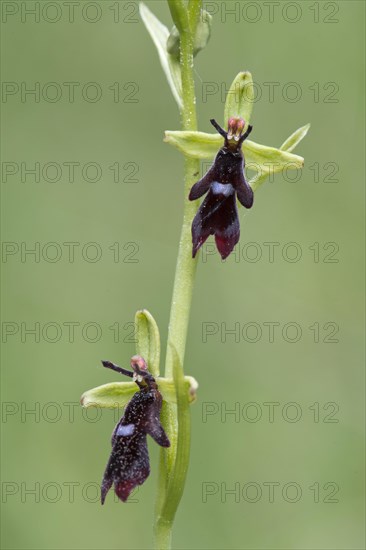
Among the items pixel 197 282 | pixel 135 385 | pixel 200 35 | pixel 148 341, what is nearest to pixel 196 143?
pixel 200 35

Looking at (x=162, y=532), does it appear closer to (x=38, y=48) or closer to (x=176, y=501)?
(x=176, y=501)

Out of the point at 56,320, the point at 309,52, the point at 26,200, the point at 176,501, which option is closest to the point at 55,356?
the point at 56,320

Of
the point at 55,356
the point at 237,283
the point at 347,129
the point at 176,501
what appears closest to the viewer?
the point at 176,501

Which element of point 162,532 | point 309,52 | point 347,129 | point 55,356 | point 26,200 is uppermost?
point 309,52

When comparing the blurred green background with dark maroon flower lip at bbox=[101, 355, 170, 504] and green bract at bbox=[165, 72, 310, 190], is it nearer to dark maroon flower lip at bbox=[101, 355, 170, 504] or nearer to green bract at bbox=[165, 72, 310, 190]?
dark maroon flower lip at bbox=[101, 355, 170, 504]

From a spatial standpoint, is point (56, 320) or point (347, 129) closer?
point (56, 320)

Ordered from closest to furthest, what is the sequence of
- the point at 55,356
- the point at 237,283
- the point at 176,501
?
the point at 176,501 → the point at 55,356 → the point at 237,283

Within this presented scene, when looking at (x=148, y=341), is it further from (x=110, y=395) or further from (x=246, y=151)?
(x=246, y=151)
